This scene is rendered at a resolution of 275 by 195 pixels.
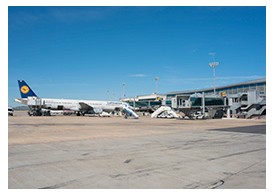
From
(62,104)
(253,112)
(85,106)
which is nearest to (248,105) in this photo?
(253,112)

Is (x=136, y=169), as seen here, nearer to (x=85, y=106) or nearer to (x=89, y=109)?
(x=85, y=106)

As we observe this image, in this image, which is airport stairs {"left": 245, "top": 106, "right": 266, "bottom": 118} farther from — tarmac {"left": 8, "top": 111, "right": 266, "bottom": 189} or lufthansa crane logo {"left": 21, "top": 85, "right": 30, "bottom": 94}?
lufthansa crane logo {"left": 21, "top": 85, "right": 30, "bottom": 94}

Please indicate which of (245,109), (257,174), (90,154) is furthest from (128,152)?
(245,109)

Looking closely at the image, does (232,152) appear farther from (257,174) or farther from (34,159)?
(34,159)

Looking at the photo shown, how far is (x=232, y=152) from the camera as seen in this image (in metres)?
10.5

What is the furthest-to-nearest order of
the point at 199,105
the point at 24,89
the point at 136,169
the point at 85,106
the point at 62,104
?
the point at 85,106 < the point at 62,104 < the point at 24,89 < the point at 199,105 < the point at 136,169

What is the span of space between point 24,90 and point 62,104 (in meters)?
9.30

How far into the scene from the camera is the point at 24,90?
58.5 metres

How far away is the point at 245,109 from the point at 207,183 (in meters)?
54.4

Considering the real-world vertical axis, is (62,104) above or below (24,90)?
below

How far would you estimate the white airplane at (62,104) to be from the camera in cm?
5818

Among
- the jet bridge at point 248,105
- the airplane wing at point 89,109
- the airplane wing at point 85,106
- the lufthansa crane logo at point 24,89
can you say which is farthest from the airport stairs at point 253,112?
the lufthansa crane logo at point 24,89

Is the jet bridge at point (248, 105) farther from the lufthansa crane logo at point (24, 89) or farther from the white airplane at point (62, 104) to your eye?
the lufthansa crane logo at point (24, 89)

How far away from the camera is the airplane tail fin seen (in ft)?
190
